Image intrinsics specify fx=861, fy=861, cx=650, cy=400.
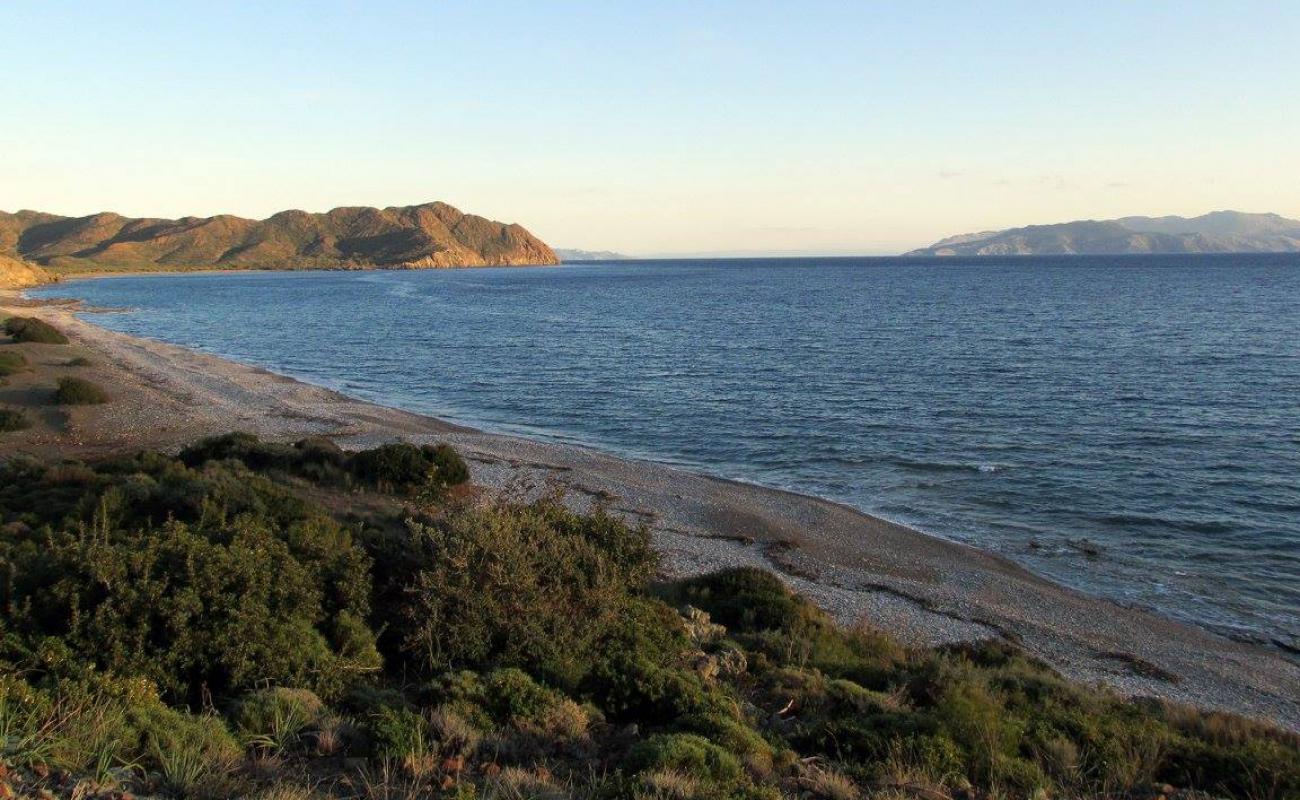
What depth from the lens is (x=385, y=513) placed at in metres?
15.1

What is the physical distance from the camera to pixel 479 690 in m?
8.27

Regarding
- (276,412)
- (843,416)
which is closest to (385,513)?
(276,412)

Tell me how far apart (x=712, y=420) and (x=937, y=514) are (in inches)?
507

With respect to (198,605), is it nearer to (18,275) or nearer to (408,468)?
(408,468)

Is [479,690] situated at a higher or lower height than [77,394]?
higher

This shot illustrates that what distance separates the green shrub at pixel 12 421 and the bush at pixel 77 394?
2.69 meters

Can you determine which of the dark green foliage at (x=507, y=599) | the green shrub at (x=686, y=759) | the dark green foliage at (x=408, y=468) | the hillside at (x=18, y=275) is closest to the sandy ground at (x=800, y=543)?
the dark green foliage at (x=408, y=468)

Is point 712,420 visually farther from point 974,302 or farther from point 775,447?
point 974,302

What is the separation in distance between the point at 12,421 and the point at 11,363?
11.9 m

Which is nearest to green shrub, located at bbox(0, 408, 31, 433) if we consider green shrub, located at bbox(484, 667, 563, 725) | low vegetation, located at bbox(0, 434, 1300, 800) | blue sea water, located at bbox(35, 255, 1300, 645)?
blue sea water, located at bbox(35, 255, 1300, 645)

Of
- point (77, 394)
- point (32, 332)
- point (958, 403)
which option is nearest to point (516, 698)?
point (77, 394)

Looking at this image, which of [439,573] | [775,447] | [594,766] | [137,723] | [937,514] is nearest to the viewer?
[137,723]

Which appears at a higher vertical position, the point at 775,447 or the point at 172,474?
the point at 172,474

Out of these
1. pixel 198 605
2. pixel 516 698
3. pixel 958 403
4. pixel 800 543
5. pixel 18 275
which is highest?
pixel 18 275
